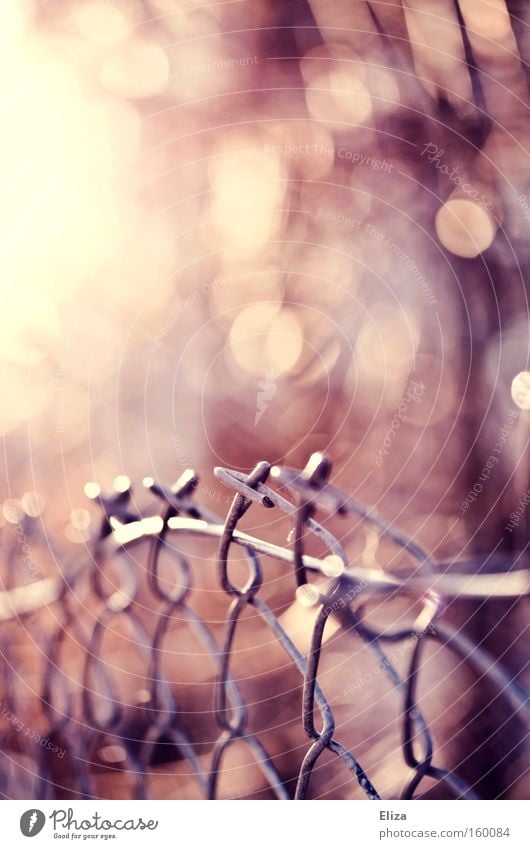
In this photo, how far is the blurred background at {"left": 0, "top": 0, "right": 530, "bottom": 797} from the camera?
0.41m

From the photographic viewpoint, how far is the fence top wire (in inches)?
15.3

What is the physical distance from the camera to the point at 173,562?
0.44 metres

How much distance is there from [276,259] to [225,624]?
9.5 inches

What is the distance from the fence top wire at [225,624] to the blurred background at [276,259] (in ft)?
0.05

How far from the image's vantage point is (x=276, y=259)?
16.8 inches

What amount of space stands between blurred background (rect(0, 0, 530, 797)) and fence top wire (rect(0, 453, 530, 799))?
0.02 m

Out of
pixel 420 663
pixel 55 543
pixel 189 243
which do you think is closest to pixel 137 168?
pixel 189 243

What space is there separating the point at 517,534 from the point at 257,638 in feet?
0.59
